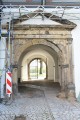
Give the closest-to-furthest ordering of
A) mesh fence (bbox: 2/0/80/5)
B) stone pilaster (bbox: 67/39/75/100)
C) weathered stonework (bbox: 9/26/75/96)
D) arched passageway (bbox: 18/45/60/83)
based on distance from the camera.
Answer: mesh fence (bbox: 2/0/80/5) → stone pilaster (bbox: 67/39/75/100) → weathered stonework (bbox: 9/26/75/96) → arched passageway (bbox: 18/45/60/83)

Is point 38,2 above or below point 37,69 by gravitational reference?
above

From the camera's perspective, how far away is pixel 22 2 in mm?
9305

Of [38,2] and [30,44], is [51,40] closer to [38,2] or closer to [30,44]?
[30,44]

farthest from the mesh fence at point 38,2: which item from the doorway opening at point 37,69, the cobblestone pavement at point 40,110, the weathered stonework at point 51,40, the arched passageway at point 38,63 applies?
the doorway opening at point 37,69

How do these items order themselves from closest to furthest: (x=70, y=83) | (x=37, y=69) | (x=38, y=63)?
(x=70, y=83) < (x=38, y=63) < (x=37, y=69)

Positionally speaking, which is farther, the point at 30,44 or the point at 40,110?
the point at 30,44

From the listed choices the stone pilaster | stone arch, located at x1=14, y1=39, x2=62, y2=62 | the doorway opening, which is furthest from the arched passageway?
the stone pilaster

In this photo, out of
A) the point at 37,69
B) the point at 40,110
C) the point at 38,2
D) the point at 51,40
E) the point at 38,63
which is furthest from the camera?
the point at 37,69

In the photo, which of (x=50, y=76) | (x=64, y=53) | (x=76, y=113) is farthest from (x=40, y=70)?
(x=76, y=113)

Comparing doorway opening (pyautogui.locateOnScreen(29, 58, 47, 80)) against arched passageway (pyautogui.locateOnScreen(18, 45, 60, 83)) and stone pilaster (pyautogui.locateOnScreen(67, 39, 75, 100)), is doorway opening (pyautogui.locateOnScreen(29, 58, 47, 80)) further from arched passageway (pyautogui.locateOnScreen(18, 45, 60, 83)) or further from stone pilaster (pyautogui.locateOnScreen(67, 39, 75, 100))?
stone pilaster (pyautogui.locateOnScreen(67, 39, 75, 100))

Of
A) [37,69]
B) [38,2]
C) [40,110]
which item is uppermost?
[38,2]

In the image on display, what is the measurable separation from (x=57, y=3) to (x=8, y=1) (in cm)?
201

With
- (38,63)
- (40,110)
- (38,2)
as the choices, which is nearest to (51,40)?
(38,2)

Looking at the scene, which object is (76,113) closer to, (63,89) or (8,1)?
(63,89)
